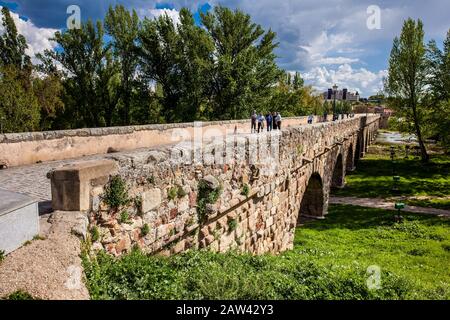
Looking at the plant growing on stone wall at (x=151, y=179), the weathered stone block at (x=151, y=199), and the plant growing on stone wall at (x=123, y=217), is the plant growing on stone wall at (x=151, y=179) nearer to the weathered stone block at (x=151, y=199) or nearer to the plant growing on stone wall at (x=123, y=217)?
the weathered stone block at (x=151, y=199)

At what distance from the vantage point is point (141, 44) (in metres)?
26.2

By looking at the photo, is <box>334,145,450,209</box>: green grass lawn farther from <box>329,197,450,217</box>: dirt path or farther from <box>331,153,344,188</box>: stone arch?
<box>329,197,450,217</box>: dirt path

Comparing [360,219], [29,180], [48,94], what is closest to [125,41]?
[48,94]

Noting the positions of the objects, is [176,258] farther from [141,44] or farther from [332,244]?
[141,44]

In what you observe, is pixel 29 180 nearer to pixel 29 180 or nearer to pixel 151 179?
pixel 29 180

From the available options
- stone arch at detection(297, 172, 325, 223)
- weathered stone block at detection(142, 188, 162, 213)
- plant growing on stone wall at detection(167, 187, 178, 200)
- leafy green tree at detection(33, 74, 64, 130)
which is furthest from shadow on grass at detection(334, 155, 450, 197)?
leafy green tree at detection(33, 74, 64, 130)

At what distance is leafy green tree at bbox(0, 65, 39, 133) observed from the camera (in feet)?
63.4

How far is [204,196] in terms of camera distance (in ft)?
18.3

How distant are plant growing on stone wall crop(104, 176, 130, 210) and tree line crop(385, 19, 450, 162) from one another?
31.8 metres

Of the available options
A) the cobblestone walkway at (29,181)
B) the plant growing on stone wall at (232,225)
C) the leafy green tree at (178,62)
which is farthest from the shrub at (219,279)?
the leafy green tree at (178,62)

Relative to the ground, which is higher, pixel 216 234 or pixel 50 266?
pixel 50 266

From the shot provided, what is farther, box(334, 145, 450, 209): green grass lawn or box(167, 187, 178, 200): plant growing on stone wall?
box(334, 145, 450, 209): green grass lawn

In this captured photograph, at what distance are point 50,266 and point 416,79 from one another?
35433mm
